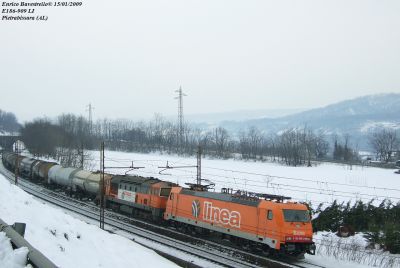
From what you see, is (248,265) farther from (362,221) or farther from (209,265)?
(362,221)

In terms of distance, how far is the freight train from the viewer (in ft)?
73.0

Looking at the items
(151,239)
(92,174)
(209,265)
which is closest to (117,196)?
(92,174)

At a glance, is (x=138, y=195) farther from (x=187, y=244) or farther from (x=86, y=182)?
(x=86, y=182)

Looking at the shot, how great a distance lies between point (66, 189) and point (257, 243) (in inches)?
1245

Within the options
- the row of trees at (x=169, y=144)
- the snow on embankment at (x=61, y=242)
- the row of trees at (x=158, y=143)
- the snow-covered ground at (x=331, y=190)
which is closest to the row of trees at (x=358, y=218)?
the snow-covered ground at (x=331, y=190)

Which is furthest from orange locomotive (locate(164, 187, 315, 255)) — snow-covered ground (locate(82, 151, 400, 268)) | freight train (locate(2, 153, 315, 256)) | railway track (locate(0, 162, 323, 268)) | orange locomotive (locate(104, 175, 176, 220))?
orange locomotive (locate(104, 175, 176, 220))

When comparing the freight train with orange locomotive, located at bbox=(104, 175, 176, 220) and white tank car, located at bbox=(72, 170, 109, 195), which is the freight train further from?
white tank car, located at bbox=(72, 170, 109, 195)

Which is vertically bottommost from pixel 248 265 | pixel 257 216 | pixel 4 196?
pixel 248 265

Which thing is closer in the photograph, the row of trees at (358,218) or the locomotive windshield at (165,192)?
the row of trees at (358,218)

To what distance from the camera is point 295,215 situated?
22.8m

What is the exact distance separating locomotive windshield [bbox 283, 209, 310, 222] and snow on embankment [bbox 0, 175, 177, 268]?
25.6ft

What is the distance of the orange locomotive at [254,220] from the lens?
22062 mm

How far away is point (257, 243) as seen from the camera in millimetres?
23391

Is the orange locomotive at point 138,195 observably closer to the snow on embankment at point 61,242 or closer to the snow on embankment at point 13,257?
the snow on embankment at point 61,242
